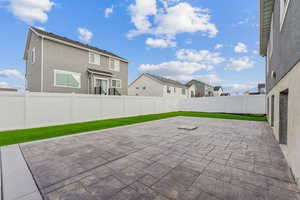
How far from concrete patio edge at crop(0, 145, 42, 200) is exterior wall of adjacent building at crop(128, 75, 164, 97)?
18864 mm

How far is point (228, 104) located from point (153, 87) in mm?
11576

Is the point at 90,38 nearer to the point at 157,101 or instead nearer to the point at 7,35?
the point at 7,35

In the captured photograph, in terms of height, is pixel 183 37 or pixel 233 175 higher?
pixel 183 37

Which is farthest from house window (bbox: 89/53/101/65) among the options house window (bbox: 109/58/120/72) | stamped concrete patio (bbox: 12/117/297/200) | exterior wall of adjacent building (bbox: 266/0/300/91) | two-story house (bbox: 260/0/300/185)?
exterior wall of adjacent building (bbox: 266/0/300/91)

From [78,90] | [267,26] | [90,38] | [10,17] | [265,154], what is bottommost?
[265,154]

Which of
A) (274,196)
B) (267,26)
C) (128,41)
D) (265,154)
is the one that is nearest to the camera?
(274,196)

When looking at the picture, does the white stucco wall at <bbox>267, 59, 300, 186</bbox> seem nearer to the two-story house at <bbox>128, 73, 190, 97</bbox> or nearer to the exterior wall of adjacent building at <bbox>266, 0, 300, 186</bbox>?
the exterior wall of adjacent building at <bbox>266, 0, 300, 186</bbox>

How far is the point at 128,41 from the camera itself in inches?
619

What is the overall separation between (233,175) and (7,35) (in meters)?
16.5

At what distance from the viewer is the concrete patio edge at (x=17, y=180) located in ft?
6.06

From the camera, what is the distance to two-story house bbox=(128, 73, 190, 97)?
21.3 meters

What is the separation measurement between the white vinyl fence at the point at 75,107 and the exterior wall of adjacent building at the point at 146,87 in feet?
18.7

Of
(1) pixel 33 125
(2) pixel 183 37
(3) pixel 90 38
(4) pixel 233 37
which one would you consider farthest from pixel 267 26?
(3) pixel 90 38

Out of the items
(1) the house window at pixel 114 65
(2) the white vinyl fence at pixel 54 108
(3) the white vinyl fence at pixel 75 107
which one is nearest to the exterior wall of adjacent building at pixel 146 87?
(3) the white vinyl fence at pixel 75 107
